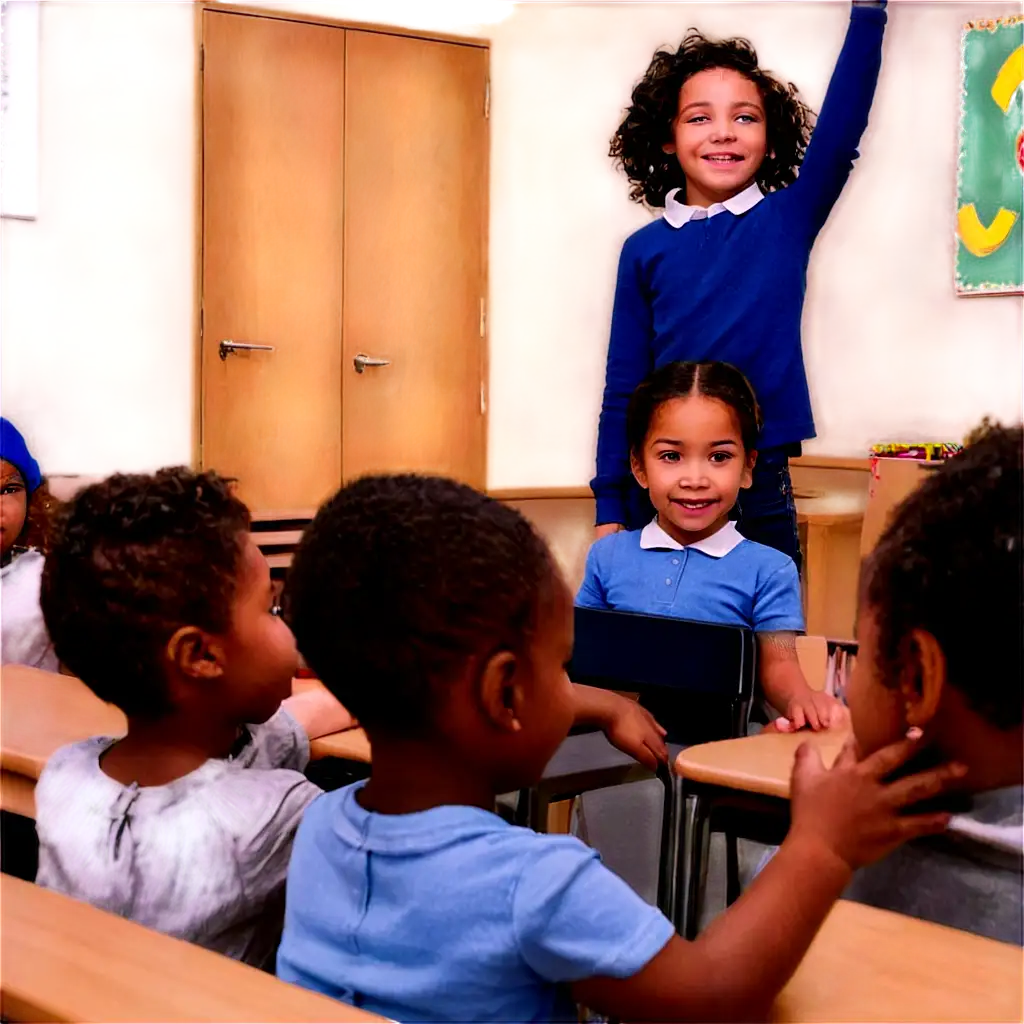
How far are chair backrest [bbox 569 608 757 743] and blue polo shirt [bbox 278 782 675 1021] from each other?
1.03 meters

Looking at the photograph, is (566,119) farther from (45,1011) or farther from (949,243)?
Answer: (45,1011)

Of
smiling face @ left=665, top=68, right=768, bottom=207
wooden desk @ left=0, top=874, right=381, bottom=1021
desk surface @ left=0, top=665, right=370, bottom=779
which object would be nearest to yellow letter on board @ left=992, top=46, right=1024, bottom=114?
smiling face @ left=665, top=68, right=768, bottom=207

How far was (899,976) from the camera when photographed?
0.81m

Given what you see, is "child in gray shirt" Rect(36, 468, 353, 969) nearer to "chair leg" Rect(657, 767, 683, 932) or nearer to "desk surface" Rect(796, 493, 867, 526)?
"chair leg" Rect(657, 767, 683, 932)

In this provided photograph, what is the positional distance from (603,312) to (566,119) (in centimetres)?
77

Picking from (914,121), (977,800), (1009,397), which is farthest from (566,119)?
(977,800)

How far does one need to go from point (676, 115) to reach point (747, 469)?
0.77m

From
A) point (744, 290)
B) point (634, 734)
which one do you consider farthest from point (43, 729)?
point (744, 290)

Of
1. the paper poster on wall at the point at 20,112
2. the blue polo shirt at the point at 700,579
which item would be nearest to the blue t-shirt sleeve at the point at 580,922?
the blue polo shirt at the point at 700,579

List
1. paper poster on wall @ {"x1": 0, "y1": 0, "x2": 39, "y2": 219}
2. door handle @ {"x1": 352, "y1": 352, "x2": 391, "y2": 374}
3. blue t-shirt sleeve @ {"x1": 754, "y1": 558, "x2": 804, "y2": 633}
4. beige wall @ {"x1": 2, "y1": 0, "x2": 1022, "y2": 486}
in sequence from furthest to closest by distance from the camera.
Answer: door handle @ {"x1": 352, "y1": 352, "x2": 391, "y2": 374} < beige wall @ {"x1": 2, "y1": 0, "x2": 1022, "y2": 486} < paper poster on wall @ {"x1": 0, "y1": 0, "x2": 39, "y2": 219} < blue t-shirt sleeve @ {"x1": 754, "y1": 558, "x2": 804, "y2": 633}

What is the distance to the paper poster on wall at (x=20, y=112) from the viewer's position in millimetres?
4125

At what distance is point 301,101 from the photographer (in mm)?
4500

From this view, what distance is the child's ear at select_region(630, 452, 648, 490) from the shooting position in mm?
2332

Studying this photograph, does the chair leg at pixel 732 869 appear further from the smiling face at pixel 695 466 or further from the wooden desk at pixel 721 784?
the smiling face at pixel 695 466
